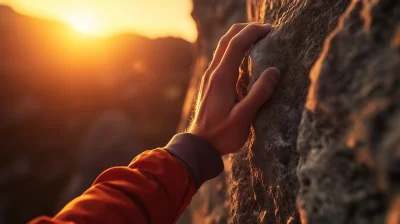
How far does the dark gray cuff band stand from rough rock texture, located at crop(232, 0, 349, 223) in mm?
165

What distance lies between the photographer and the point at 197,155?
878 mm

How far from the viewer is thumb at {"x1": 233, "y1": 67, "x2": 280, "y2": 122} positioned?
0.87 metres

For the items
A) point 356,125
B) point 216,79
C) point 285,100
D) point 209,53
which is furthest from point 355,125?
point 209,53

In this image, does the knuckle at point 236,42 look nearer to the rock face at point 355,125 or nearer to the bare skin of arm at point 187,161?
the bare skin of arm at point 187,161

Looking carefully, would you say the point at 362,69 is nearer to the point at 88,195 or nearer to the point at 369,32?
the point at 369,32

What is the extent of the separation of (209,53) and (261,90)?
3938 millimetres

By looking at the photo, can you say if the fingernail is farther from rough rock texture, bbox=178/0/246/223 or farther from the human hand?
rough rock texture, bbox=178/0/246/223

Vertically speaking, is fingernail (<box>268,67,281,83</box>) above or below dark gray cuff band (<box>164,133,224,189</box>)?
above

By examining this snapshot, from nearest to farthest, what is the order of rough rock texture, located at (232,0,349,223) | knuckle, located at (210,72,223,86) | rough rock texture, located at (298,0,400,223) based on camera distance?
1. rough rock texture, located at (298,0,400,223)
2. rough rock texture, located at (232,0,349,223)
3. knuckle, located at (210,72,223,86)

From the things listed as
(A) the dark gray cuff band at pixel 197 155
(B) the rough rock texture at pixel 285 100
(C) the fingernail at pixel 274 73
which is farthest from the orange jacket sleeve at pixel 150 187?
(C) the fingernail at pixel 274 73

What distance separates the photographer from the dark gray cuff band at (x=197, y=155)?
86 cm

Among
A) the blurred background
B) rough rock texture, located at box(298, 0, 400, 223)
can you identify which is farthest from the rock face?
the blurred background

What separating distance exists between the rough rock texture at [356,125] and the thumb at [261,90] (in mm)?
354

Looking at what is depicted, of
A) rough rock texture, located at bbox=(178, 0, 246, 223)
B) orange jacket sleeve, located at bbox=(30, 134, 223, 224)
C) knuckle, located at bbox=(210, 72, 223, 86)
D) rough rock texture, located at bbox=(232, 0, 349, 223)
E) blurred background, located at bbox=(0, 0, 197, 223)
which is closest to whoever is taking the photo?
orange jacket sleeve, located at bbox=(30, 134, 223, 224)
